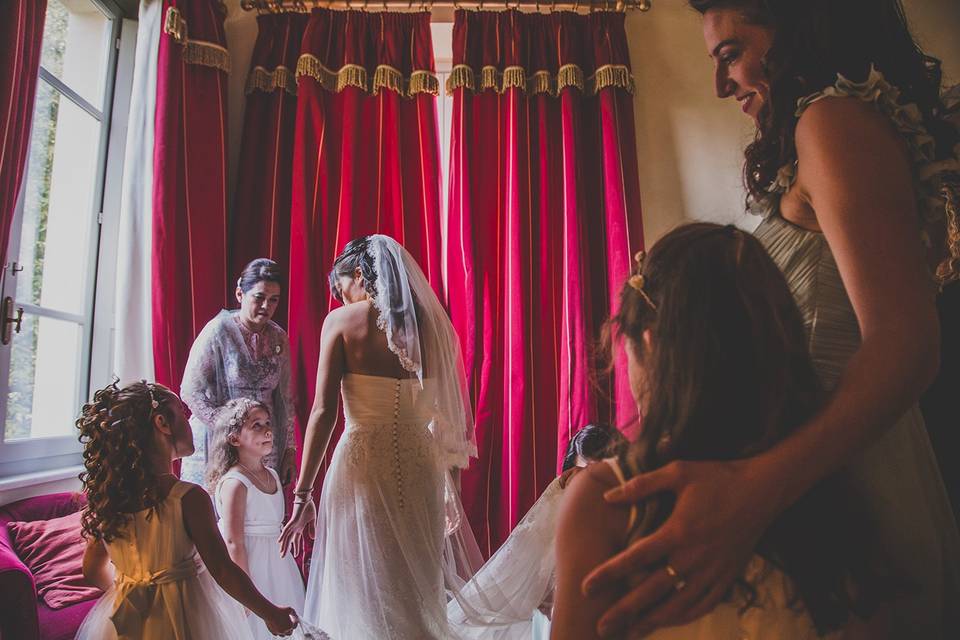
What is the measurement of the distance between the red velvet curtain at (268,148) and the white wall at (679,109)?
0.49 ft

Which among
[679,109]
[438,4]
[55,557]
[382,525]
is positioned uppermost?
[438,4]

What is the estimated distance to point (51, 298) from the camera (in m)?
2.89

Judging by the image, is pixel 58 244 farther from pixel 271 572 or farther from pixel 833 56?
pixel 833 56

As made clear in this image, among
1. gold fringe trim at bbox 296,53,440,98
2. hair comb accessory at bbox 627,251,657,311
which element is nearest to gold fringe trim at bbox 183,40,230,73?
gold fringe trim at bbox 296,53,440,98

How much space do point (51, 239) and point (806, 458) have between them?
10.5ft

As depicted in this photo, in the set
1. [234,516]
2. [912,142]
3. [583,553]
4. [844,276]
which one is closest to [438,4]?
[234,516]

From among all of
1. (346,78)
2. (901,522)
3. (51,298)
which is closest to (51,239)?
(51,298)

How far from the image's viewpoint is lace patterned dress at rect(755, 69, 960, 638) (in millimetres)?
727

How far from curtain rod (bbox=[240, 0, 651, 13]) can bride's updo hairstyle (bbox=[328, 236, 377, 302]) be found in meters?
1.61

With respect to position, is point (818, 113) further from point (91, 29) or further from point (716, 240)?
point (91, 29)

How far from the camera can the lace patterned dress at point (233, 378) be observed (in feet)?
8.86

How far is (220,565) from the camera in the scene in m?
1.56

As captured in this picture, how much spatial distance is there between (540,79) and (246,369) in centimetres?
210

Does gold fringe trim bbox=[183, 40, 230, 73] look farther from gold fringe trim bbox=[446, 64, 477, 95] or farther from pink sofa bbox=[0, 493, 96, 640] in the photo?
pink sofa bbox=[0, 493, 96, 640]
